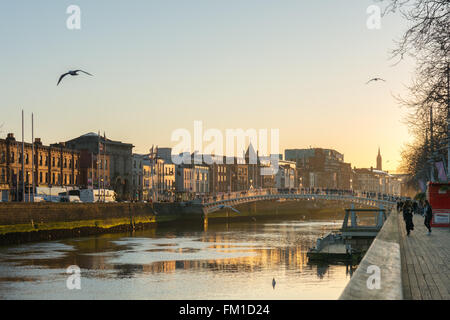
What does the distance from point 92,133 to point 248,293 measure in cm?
9081

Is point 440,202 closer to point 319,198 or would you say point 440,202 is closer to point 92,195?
point 92,195

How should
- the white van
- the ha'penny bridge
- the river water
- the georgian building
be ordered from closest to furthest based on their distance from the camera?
the river water → the georgian building → the white van → the ha'penny bridge

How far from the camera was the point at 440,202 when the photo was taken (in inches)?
1458

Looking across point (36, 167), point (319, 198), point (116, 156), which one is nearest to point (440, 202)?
Answer: point (319, 198)

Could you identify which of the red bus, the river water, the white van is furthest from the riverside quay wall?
the red bus

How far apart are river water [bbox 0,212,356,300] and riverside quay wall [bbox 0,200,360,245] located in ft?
9.47

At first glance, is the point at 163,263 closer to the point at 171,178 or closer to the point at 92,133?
the point at 92,133

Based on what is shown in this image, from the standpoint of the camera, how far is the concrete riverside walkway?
12.9 m

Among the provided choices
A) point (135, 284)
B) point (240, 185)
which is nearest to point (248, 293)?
point (135, 284)

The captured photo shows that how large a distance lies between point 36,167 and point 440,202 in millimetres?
64312

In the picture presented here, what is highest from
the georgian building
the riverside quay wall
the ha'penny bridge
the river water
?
the georgian building

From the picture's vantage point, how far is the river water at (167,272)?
2886 cm

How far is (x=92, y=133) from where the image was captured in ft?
380

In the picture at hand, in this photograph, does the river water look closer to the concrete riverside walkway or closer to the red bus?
the concrete riverside walkway
